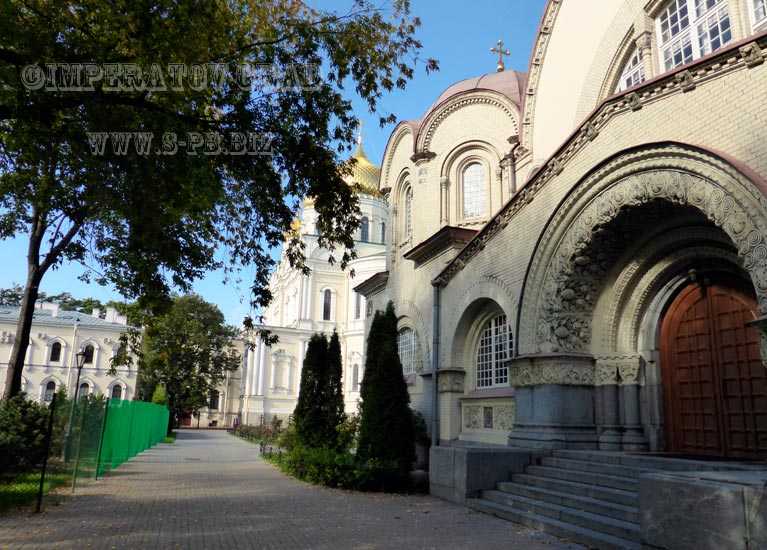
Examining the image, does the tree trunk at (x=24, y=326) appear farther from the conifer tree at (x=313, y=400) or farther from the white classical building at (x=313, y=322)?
the white classical building at (x=313, y=322)

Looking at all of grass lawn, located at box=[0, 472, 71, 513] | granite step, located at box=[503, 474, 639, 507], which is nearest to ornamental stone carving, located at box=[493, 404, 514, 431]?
granite step, located at box=[503, 474, 639, 507]

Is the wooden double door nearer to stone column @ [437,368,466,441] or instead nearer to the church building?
the church building

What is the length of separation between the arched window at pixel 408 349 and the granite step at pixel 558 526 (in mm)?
8401

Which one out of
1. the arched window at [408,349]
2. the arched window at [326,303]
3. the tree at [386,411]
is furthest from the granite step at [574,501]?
the arched window at [326,303]

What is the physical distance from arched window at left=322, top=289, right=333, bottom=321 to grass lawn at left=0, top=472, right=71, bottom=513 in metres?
45.1

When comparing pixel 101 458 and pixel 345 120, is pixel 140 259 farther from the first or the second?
pixel 101 458

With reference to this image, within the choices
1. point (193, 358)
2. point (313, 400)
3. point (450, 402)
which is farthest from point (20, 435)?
point (193, 358)

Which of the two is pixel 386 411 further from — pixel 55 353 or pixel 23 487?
pixel 55 353

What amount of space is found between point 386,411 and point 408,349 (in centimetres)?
607

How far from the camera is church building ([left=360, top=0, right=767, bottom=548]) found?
23.9 ft

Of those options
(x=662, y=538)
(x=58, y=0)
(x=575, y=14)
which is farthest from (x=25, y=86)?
(x=575, y=14)

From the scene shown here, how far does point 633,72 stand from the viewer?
13.4 m
